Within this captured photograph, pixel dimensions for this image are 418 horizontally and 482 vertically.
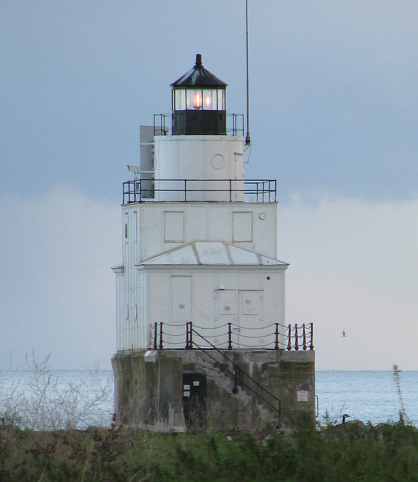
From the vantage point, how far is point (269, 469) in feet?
109

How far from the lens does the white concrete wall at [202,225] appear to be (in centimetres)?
4800

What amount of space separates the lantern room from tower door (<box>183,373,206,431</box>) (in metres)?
6.76

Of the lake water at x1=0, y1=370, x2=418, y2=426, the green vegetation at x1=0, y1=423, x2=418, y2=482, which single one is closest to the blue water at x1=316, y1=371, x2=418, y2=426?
the lake water at x1=0, y1=370, x2=418, y2=426

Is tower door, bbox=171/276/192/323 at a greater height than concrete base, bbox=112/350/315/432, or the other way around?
tower door, bbox=171/276/192/323

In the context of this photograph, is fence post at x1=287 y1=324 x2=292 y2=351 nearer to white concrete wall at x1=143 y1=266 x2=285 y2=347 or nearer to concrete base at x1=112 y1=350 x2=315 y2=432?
white concrete wall at x1=143 y1=266 x2=285 y2=347

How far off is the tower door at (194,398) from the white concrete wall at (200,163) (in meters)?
5.22

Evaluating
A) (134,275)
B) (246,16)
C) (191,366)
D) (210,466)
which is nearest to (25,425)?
(210,466)

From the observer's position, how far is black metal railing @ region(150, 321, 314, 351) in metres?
46.7

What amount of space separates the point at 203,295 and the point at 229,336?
126cm

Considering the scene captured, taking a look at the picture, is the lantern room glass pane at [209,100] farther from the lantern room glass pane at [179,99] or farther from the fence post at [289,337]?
the fence post at [289,337]

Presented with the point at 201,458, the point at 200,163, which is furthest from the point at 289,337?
the point at 201,458

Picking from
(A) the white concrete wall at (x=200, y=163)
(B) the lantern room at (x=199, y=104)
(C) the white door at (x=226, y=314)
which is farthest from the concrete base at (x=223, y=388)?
(B) the lantern room at (x=199, y=104)

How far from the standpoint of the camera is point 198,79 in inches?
1941

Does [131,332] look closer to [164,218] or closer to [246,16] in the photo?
[164,218]
